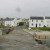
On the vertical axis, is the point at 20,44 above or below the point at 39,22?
below

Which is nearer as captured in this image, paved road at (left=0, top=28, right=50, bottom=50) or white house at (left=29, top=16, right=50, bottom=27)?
paved road at (left=0, top=28, right=50, bottom=50)

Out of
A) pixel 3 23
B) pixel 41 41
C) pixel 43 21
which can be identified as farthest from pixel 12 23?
pixel 41 41

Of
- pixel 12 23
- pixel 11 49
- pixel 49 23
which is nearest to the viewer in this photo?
pixel 11 49

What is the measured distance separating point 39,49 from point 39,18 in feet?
166

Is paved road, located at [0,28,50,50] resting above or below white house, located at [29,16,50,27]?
below

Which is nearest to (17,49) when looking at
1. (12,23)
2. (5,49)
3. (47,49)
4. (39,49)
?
(5,49)

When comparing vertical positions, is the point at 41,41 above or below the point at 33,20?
below

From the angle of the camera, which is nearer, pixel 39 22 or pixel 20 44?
pixel 20 44

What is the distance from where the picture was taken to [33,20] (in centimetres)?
5641

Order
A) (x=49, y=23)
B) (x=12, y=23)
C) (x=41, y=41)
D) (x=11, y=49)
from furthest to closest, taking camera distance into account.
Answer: (x=12, y=23)
(x=49, y=23)
(x=41, y=41)
(x=11, y=49)

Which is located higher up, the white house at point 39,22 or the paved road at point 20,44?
the white house at point 39,22

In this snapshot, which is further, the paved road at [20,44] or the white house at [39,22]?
the white house at [39,22]

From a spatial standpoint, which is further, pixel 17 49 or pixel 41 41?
pixel 41 41

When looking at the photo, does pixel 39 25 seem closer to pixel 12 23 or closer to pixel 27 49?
pixel 12 23
